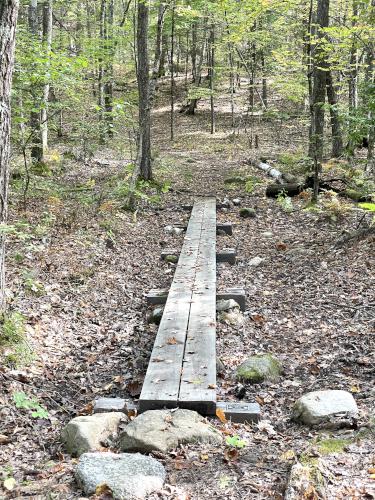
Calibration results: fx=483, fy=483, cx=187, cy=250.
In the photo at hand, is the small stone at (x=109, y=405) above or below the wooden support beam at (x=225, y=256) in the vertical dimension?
below

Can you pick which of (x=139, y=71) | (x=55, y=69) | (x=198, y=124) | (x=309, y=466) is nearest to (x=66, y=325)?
(x=309, y=466)

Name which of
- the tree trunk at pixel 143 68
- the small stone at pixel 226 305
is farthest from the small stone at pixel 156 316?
the tree trunk at pixel 143 68

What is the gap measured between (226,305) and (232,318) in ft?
0.84

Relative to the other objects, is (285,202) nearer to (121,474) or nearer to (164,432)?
(164,432)

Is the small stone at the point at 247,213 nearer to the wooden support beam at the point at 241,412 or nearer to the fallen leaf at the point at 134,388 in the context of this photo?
the fallen leaf at the point at 134,388

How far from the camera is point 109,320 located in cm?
674

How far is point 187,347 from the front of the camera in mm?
5301

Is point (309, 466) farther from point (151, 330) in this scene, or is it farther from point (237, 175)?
point (237, 175)

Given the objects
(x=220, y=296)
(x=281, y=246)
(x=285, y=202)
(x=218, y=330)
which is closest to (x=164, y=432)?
(x=218, y=330)

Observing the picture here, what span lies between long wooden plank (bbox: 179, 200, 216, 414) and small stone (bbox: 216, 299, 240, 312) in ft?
0.58

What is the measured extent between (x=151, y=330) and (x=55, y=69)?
531 centimetres

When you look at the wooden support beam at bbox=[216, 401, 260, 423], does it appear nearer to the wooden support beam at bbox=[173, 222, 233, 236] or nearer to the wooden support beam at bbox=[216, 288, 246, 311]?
the wooden support beam at bbox=[216, 288, 246, 311]

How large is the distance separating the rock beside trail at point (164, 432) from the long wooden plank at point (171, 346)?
0.23m

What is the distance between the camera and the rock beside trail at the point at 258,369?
16.6ft
